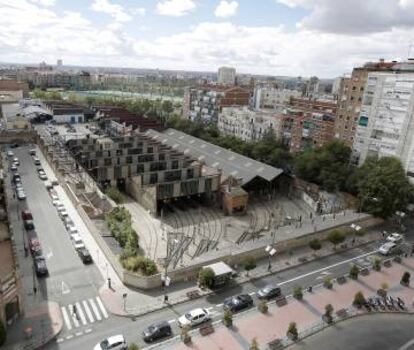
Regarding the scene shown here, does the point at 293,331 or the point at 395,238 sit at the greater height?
the point at 293,331

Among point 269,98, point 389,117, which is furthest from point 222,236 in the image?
point 269,98

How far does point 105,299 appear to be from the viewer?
35.1 metres

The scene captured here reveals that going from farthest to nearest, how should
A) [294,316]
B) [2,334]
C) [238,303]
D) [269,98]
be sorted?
[269,98]
[238,303]
[294,316]
[2,334]

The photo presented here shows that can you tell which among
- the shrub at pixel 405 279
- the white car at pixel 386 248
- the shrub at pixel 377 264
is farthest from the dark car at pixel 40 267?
the white car at pixel 386 248

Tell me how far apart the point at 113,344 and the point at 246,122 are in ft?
284

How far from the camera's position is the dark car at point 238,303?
34.6 meters

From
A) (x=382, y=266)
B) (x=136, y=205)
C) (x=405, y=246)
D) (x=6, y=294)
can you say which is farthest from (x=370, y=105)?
(x=6, y=294)

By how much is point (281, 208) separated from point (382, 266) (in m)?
21.8

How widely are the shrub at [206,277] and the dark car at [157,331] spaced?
6855mm

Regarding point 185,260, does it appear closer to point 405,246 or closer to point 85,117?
point 405,246

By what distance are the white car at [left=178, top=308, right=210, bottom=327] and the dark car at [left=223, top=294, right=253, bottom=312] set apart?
9.16 feet

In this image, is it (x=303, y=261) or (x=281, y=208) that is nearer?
(x=303, y=261)

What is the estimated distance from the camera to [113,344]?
93.0 feet

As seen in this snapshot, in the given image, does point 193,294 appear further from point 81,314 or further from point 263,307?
point 81,314
